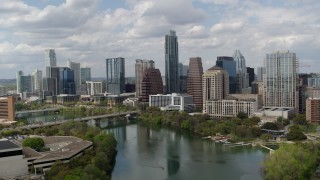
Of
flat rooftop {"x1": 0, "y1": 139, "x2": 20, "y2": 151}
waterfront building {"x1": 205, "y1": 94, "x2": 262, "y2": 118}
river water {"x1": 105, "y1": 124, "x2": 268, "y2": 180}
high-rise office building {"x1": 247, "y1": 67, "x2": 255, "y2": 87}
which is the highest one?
high-rise office building {"x1": 247, "y1": 67, "x2": 255, "y2": 87}

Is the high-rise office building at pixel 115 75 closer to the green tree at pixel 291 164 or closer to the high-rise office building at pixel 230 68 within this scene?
the high-rise office building at pixel 230 68

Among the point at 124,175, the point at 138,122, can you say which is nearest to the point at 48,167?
the point at 124,175

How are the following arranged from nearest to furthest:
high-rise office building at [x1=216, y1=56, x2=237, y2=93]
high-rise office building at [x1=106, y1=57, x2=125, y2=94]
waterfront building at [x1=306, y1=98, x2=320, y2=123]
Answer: waterfront building at [x1=306, y1=98, x2=320, y2=123] < high-rise office building at [x1=216, y1=56, x2=237, y2=93] < high-rise office building at [x1=106, y1=57, x2=125, y2=94]

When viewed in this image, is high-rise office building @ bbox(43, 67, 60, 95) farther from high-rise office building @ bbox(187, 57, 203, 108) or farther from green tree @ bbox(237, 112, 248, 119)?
green tree @ bbox(237, 112, 248, 119)

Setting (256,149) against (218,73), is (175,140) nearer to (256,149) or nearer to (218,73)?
(256,149)

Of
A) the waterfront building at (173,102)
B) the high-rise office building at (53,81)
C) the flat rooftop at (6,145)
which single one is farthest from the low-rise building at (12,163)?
the high-rise office building at (53,81)

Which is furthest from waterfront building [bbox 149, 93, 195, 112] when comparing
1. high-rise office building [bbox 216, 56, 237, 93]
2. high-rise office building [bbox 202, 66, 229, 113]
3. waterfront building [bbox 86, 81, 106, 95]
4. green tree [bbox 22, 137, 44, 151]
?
waterfront building [bbox 86, 81, 106, 95]
